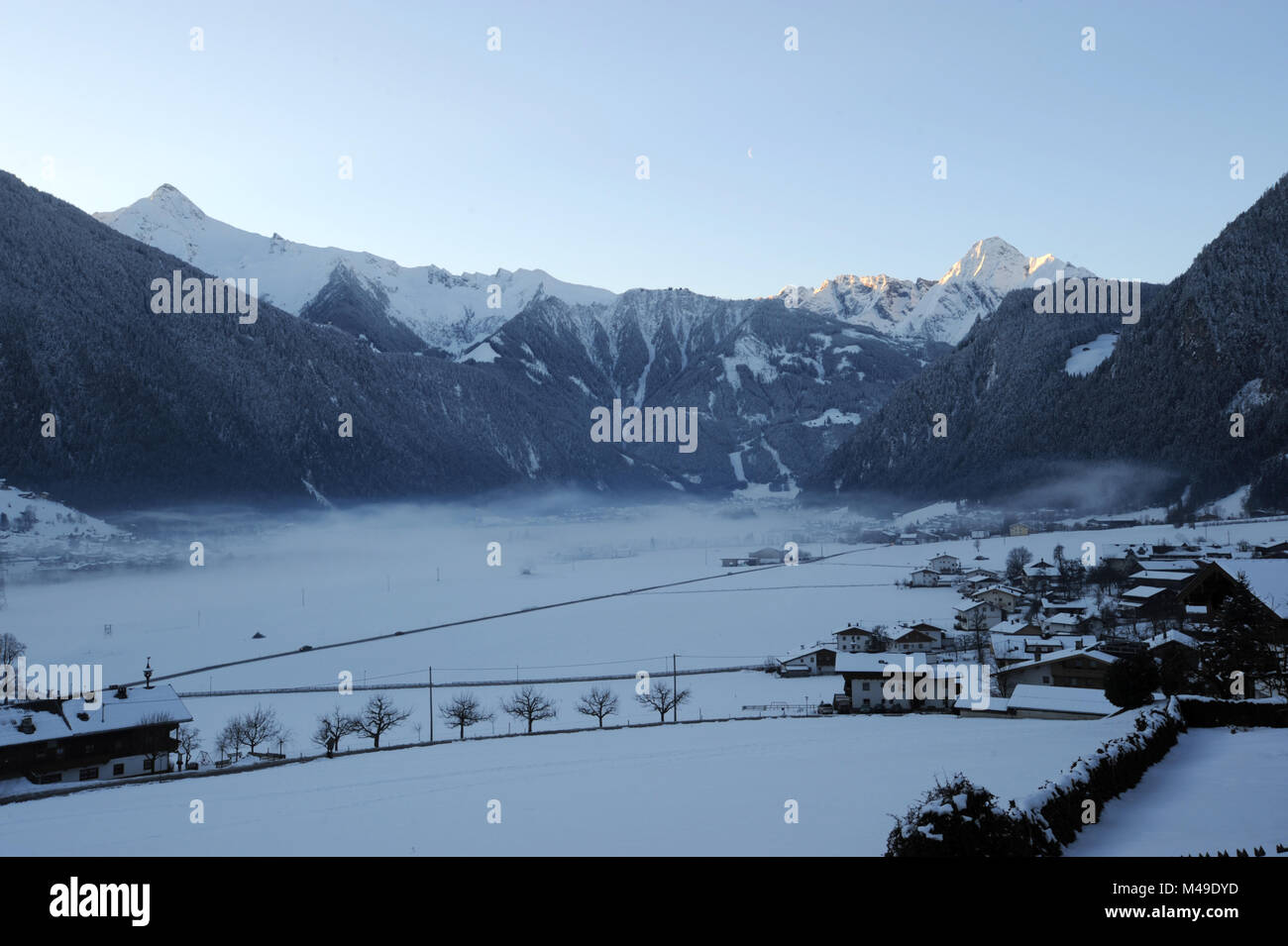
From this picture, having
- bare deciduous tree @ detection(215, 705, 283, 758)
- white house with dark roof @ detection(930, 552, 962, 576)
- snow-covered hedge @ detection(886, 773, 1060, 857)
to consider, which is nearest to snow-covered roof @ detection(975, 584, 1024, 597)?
white house with dark roof @ detection(930, 552, 962, 576)

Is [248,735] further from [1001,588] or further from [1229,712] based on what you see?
[1001,588]

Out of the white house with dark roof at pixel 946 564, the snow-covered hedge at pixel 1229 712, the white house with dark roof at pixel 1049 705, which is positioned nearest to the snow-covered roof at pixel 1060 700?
the white house with dark roof at pixel 1049 705

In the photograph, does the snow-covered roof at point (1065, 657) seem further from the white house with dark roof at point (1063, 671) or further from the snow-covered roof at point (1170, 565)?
the snow-covered roof at point (1170, 565)

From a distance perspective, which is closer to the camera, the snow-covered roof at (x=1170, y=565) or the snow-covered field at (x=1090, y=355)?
the snow-covered roof at (x=1170, y=565)

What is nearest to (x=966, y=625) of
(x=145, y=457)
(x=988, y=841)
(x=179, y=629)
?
(x=988, y=841)

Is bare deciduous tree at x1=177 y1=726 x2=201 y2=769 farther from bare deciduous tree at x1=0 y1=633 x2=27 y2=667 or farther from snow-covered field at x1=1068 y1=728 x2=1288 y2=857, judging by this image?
snow-covered field at x1=1068 y1=728 x2=1288 y2=857

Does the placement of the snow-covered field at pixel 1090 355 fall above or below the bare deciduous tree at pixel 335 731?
above
